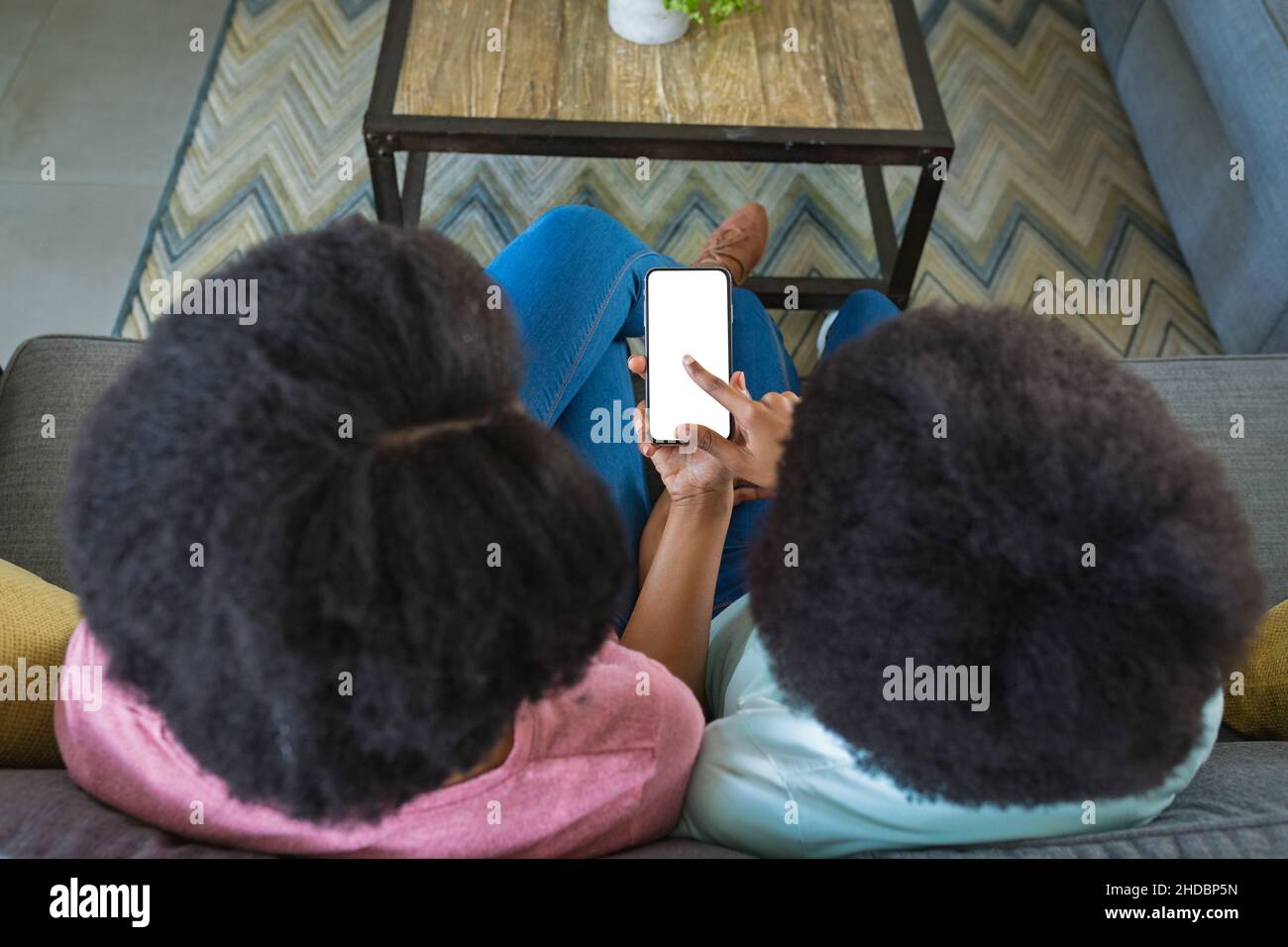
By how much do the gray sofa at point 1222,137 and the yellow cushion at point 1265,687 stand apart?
0.75 m

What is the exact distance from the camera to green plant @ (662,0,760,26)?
1.31 m

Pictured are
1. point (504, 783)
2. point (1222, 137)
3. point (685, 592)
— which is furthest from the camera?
point (1222, 137)

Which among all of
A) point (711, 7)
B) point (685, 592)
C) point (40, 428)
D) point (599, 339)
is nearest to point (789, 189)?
point (711, 7)

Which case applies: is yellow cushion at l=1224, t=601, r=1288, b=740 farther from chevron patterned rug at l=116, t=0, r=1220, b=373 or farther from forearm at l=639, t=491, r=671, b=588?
chevron patterned rug at l=116, t=0, r=1220, b=373

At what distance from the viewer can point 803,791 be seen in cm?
64

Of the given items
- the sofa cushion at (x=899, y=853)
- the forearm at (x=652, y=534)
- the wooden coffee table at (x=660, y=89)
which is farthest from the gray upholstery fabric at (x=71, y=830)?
the wooden coffee table at (x=660, y=89)

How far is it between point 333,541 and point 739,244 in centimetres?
119

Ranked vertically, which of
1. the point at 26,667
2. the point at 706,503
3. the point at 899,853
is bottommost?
the point at 899,853

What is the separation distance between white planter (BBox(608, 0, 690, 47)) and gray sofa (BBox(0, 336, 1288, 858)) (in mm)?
756

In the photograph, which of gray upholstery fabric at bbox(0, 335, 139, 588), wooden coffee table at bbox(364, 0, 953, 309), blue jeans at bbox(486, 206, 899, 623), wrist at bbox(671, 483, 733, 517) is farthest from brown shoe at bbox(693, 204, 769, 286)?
gray upholstery fabric at bbox(0, 335, 139, 588)

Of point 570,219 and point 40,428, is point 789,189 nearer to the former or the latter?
point 570,219

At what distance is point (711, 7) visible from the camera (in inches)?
53.5

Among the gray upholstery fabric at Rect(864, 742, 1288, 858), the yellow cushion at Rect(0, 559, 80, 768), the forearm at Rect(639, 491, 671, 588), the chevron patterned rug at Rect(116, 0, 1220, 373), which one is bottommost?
the gray upholstery fabric at Rect(864, 742, 1288, 858)
